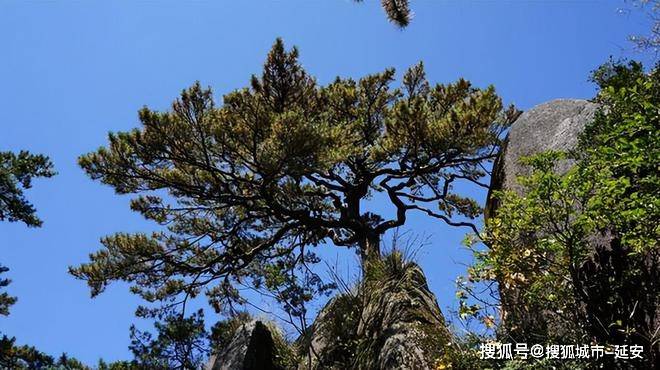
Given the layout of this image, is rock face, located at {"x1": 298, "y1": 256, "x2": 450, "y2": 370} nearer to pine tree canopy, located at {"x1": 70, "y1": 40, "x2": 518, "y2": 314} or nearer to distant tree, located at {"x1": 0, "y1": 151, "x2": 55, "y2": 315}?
pine tree canopy, located at {"x1": 70, "y1": 40, "x2": 518, "y2": 314}

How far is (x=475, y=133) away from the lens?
8.17 metres

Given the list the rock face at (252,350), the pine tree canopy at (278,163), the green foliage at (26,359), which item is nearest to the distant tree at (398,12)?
the pine tree canopy at (278,163)

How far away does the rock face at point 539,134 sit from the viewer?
6.34m

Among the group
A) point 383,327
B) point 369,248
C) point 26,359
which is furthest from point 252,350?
point 26,359

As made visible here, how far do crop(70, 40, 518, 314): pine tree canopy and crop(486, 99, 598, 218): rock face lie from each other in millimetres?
948

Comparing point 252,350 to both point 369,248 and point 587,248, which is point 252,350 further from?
point 587,248

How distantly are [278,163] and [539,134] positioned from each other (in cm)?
352

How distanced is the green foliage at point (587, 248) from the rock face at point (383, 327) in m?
0.93

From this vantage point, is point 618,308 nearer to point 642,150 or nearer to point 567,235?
Answer: point 567,235

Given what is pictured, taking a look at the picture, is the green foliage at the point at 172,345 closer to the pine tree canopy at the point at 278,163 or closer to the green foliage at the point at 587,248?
the pine tree canopy at the point at 278,163

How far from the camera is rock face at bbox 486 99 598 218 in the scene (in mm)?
6336

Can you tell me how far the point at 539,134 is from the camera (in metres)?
6.80

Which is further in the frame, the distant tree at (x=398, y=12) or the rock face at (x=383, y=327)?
the distant tree at (x=398, y=12)

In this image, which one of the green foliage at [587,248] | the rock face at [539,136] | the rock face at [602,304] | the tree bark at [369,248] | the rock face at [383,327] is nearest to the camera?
the green foliage at [587,248]
